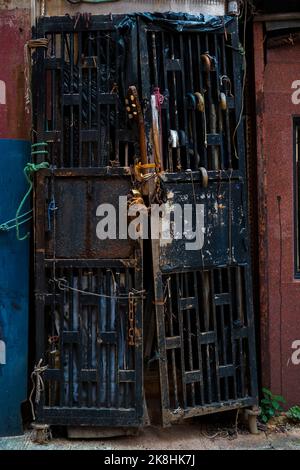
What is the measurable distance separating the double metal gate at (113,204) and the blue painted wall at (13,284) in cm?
27

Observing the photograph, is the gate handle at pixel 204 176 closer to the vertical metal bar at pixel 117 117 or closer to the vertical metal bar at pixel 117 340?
the vertical metal bar at pixel 117 117

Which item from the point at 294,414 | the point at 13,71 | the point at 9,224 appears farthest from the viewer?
the point at 294,414

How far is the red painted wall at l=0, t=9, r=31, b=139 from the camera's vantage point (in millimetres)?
4395

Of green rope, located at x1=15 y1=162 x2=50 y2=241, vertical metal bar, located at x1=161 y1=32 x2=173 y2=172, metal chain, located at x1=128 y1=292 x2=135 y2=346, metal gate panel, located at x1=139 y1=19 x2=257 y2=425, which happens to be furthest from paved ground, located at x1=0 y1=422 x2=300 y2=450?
vertical metal bar, located at x1=161 y1=32 x2=173 y2=172

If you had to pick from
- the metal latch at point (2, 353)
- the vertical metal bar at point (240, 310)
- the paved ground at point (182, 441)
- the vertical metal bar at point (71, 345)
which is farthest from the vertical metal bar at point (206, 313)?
the metal latch at point (2, 353)

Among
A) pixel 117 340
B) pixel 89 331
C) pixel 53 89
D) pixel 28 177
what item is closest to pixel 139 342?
pixel 117 340

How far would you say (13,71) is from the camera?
14.4ft

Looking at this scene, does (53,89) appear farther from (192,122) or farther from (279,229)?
(279,229)

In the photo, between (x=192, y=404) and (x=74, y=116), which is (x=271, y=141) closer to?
(x=74, y=116)

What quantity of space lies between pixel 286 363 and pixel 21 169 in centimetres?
282

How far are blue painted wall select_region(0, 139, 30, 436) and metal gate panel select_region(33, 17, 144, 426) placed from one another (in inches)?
10.8

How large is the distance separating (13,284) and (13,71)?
1.76m

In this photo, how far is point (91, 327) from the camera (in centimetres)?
409

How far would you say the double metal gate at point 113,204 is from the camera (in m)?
4.05
